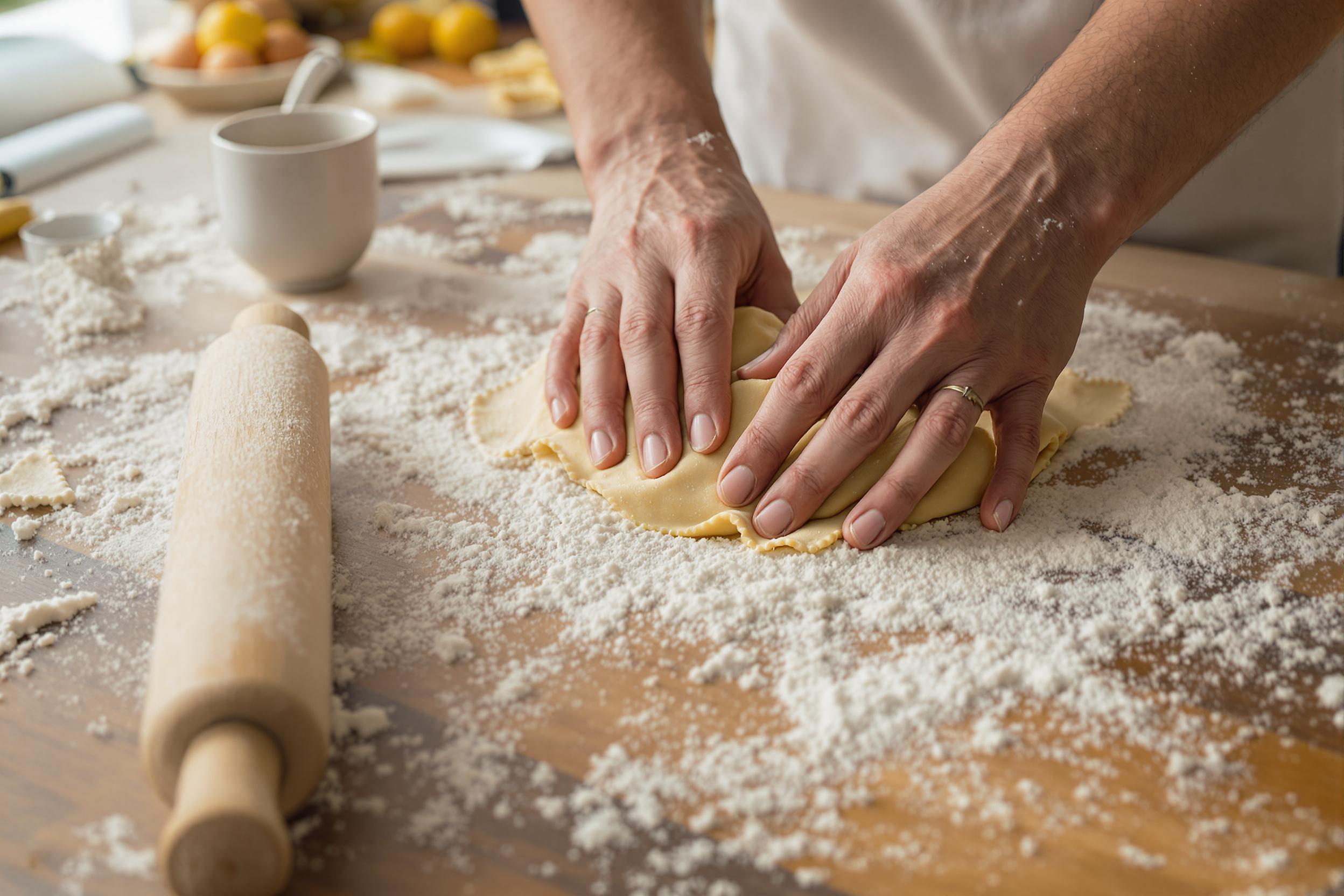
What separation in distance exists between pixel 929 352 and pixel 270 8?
2.42 meters

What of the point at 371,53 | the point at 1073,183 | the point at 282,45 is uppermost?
the point at 1073,183

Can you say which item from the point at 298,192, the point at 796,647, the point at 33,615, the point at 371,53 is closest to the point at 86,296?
the point at 298,192

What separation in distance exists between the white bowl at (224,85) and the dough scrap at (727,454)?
1.44 metres

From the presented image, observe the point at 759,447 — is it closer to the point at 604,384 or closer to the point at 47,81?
the point at 604,384

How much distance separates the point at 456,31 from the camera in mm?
2795

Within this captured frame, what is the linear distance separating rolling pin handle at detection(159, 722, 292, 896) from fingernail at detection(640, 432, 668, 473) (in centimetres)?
49

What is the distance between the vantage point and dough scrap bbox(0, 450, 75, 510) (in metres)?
1.01

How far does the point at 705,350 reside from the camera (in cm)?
104

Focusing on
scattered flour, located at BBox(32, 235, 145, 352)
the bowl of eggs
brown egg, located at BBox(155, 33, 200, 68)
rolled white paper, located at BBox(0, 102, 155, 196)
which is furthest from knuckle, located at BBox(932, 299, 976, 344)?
brown egg, located at BBox(155, 33, 200, 68)

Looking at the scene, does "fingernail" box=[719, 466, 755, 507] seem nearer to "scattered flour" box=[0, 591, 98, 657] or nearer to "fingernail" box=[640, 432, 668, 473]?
"fingernail" box=[640, 432, 668, 473]

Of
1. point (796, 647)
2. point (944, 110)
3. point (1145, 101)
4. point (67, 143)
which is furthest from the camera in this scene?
point (67, 143)

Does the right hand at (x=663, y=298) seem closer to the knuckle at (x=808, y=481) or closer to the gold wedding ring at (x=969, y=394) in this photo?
the knuckle at (x=808, y=481)

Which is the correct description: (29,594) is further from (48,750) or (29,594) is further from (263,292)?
(263,292)

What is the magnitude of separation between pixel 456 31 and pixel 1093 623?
8.30 ft
